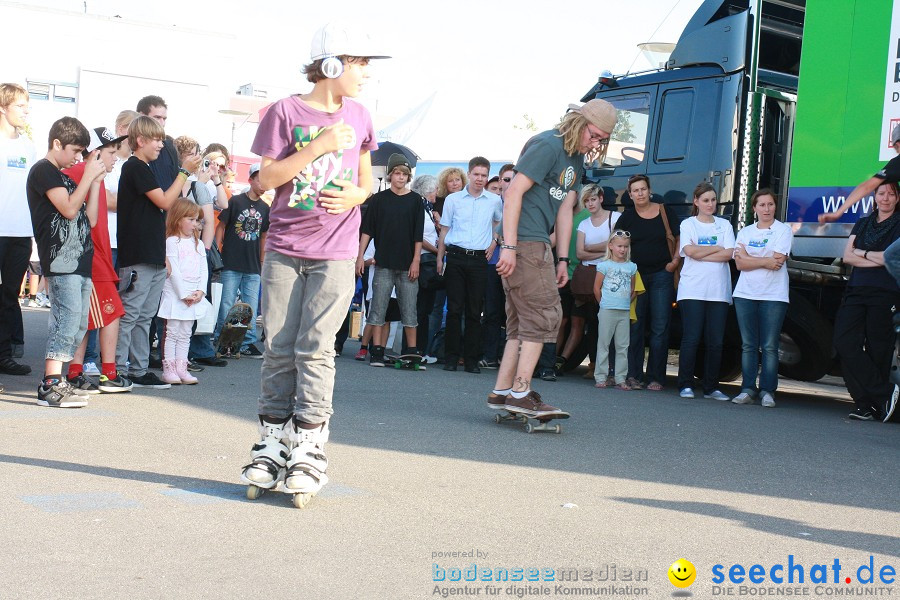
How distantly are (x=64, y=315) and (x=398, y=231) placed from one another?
4.47 m

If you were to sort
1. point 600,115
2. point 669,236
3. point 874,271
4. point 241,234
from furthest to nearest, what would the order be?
point 241,234
point 669,236
point 874,271
point 600,115

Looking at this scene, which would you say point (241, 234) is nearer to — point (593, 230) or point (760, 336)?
point (593, 230)

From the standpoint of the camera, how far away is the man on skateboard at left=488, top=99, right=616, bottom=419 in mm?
6652

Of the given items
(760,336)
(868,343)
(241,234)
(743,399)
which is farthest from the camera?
(241,234)

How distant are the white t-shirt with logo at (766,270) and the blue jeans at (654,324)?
0.80m

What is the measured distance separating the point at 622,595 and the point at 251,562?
121 centimetres

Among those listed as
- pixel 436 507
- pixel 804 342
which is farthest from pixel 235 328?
pixel 436 507

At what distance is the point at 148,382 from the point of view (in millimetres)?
8008

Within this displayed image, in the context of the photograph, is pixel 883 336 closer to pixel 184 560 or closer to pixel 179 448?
pixel 179 448

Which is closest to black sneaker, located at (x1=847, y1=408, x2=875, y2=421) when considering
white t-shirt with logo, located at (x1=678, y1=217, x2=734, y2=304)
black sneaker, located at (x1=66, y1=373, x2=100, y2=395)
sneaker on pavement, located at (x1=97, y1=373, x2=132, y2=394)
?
white t-shirt with logo, located at (x1=678, y1=217, x2=734, y2=304)

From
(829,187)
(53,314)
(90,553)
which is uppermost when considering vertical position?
(829,187)

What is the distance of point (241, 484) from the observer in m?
4.79

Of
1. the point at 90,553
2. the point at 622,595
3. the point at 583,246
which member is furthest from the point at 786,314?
the point at 90,553

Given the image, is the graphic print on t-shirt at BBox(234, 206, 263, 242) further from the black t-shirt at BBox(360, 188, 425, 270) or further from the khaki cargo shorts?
the khaki cargo shorts
